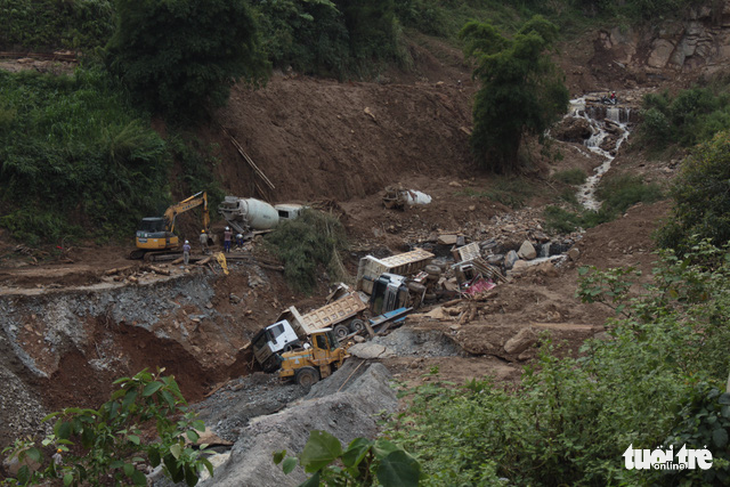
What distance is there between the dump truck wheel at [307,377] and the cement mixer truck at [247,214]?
27.5 feet

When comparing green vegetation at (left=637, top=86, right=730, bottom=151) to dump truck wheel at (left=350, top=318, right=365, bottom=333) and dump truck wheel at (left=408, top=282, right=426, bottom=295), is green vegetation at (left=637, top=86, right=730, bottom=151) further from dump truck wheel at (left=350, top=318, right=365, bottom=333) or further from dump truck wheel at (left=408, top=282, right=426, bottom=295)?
dump truck wheel at (left=350, top=318, right=365, bottom=333)

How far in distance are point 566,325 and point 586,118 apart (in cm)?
3032

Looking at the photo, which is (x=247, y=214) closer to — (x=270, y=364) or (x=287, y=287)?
(x=287, y=287)

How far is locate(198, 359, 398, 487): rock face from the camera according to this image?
364 inches

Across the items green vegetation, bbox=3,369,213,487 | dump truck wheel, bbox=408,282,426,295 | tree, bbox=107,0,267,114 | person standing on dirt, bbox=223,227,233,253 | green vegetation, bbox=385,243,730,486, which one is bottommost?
dump truck wheel, bbox=408,282,426,295

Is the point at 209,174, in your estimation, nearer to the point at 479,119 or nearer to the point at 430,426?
the point at 479,119

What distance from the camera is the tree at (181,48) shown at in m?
22.6

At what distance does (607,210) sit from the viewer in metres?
27.8

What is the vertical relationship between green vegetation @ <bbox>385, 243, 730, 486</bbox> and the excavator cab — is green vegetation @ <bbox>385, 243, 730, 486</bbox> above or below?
above

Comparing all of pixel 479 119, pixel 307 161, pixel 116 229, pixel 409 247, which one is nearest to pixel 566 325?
pixel 409 247

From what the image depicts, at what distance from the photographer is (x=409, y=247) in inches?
1003

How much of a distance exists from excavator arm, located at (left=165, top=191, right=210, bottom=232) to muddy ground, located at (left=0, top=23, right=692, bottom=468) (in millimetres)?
861

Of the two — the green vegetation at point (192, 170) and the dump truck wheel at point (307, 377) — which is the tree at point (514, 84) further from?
the dump truck wheel at point (307, 377)

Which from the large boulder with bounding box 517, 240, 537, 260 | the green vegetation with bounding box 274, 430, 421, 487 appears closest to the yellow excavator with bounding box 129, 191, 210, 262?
the large boulder with bounding box 517, 240, 537, 260
